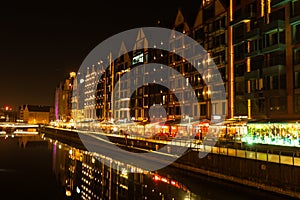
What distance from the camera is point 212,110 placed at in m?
54.4

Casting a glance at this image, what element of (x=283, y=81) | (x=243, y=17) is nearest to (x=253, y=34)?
(x=243, y=17)

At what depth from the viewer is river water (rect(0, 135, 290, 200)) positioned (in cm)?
2627

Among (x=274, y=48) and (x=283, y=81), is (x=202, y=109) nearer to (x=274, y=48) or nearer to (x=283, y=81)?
(x=283, y=81)

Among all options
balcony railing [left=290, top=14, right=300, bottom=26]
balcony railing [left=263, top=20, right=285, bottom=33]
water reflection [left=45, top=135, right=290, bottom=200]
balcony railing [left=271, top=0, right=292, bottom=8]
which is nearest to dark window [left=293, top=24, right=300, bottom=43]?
balcony railing [left=290, top=14, right=300, bottom=26]

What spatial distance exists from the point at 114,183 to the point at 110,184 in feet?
1.34

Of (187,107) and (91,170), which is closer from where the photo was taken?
(91,170)

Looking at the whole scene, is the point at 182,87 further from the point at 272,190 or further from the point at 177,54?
the point at 272,190

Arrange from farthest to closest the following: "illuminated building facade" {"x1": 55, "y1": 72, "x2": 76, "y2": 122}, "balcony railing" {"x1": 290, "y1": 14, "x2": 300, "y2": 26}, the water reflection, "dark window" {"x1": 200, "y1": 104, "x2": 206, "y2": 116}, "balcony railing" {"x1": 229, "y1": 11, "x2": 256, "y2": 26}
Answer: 1. "illuminated building facade" {"x1": 55, "y1": 72, "x2": 76, "y2": 122}
2. "dark window" {"x1": 200, "y1": 104, "x2": 206, "y2": 116}
3. "balcony railing" {"x1": 229, "y1": 11, "x2": 256, "y2": 26}
4. "balcony railing" {"x1": 290, "y1": 14, "x2": 300, "y2": 26}
5. the water reflection

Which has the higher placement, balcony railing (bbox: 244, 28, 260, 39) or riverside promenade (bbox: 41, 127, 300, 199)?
balcony railing (bbox: 244, 28, 260, 39)

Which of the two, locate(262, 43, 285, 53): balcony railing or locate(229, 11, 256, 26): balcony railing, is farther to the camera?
locate(229, 11, 256, 26): balcony railing

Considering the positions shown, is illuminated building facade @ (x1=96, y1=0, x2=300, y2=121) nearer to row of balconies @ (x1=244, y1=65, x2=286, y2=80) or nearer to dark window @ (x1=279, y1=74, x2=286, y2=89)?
row of balconies @ (x1=244, y1=65, x2=286, y2=80)

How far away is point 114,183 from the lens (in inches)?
1289

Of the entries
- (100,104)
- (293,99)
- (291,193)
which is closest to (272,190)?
(291,193)

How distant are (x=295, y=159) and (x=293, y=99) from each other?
698 inches
